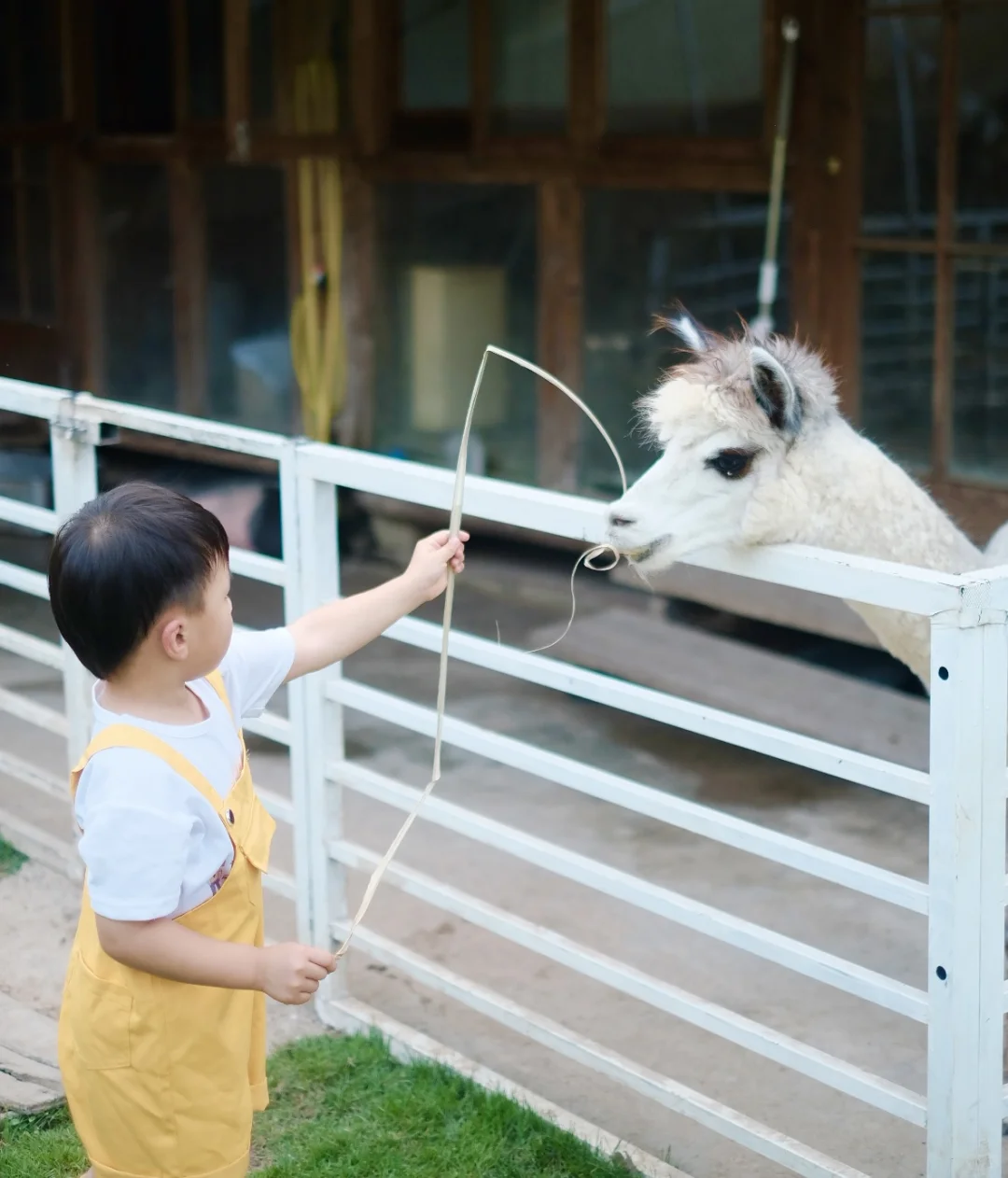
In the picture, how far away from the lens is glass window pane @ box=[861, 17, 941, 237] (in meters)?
5.16

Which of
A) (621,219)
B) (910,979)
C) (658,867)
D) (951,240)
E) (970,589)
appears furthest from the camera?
(621,219)

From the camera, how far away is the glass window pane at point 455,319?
647 centimetres

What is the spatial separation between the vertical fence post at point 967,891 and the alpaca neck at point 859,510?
729mm

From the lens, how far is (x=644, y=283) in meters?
6.21

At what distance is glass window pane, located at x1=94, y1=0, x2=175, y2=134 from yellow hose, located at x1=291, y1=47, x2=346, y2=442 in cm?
96

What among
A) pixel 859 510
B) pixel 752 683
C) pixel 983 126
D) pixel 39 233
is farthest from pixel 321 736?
pixel 39 233

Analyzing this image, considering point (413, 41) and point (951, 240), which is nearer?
point (951, 240)

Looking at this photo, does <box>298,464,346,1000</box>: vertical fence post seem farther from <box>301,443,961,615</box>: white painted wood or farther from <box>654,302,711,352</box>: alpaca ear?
<box>654,302,711,352</box>: alpaca ear

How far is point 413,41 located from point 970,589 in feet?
16.4

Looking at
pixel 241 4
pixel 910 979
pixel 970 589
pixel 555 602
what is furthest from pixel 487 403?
pixel 970 589

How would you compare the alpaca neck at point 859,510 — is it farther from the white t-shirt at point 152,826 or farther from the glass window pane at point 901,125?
the glass window pane at point 901,125

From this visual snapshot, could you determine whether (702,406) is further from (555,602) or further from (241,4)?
(241,4)

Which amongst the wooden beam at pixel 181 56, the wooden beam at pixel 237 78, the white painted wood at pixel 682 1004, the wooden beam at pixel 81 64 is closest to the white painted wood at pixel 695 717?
the white painted wood at pixel 682 1004

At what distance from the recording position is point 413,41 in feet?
21.4
